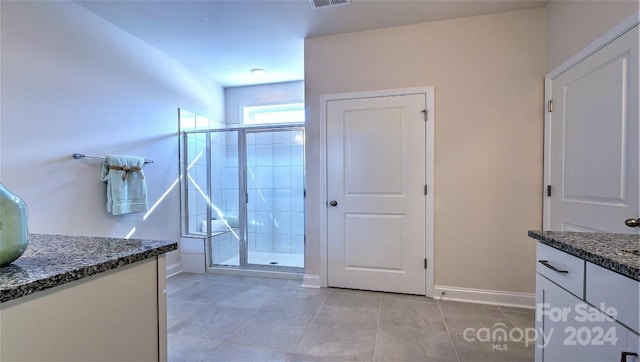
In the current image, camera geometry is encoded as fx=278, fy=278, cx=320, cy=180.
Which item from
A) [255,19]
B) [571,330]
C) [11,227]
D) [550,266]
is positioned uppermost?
[255,19]

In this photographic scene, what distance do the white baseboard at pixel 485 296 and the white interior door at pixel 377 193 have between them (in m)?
0.19

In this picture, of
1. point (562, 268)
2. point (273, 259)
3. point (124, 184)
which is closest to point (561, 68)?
point (562, 268)

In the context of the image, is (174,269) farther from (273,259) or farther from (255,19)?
(255,19)

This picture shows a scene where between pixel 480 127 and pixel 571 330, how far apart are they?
70.8 inches

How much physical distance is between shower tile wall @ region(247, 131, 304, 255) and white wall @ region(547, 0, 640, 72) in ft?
7.93

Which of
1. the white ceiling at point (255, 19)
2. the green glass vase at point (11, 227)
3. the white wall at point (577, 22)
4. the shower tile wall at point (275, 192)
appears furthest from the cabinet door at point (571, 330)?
the shower tile wall at point (275, 192)

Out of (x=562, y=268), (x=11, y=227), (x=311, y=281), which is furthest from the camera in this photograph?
(x=311, y=281)

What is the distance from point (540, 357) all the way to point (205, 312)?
2.15 m

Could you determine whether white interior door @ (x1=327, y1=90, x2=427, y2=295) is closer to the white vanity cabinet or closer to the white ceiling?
the white ceiling

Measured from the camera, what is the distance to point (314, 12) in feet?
7.61

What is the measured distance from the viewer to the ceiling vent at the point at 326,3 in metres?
2.18

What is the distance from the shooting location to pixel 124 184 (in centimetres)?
246

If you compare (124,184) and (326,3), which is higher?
(326,3)

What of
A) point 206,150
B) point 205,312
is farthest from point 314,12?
point 205,312
